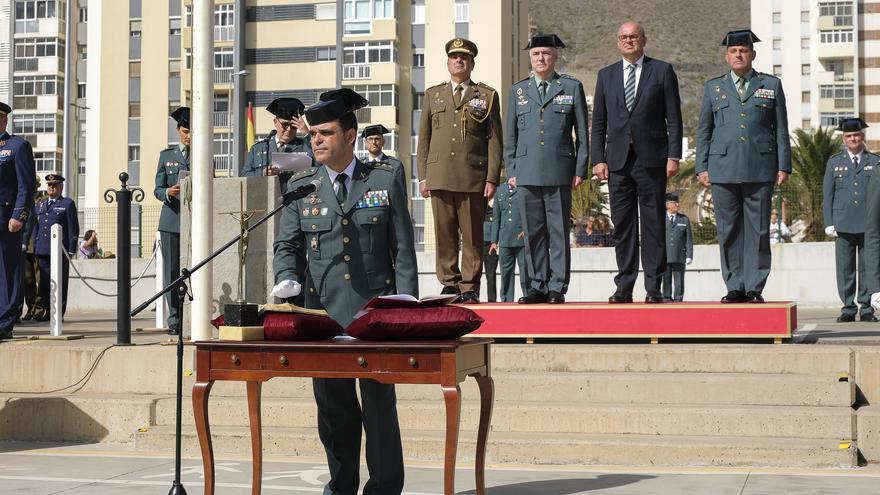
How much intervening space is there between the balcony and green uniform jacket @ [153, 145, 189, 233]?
58882mm

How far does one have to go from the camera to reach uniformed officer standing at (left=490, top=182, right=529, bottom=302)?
1964cm

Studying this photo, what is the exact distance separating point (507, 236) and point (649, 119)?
8.93 metres

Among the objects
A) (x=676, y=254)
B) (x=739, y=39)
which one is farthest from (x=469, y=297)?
(x=676, y=254)

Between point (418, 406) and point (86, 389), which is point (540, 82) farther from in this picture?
point (86, 389)

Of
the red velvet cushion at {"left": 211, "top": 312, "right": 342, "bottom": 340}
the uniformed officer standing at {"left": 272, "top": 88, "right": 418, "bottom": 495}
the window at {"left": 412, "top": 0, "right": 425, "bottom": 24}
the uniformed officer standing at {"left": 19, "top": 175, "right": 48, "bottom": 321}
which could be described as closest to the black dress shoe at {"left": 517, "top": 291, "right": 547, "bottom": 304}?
the uniformed officer standing at {"left": 272, "top": 88, "right": 418, "bottom": 495}

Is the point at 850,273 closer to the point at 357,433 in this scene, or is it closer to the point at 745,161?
the point at 745,161

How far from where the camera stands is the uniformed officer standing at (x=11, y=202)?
12188 millimetres

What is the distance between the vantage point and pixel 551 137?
11367mm

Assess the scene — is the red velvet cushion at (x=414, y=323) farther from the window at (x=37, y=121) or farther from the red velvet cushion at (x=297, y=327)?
the window at (x=37, y=121)

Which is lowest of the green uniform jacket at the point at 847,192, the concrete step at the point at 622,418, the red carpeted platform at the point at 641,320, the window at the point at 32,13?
the concrete step at the point at 622,418

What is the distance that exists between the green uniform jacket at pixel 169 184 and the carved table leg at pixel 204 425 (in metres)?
6.84

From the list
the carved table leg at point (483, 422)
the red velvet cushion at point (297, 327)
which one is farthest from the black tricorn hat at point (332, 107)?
the carved table leg at point (483, 422)

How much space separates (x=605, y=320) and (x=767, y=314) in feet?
4.21

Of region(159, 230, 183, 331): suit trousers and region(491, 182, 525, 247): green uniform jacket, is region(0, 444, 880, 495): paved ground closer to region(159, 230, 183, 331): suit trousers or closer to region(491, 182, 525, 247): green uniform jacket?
region(159, 230, 183, 331): suit trousers
